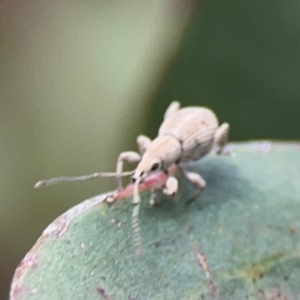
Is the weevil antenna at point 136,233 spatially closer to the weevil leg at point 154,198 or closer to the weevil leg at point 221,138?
the weevil leg at point 154,198

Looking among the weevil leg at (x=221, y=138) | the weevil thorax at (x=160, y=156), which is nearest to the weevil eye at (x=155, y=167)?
the weevil thorax at (x=160, y=156)

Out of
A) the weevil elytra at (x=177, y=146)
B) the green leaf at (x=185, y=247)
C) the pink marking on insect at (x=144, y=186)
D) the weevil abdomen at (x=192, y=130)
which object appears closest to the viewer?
the green leaf at (x=185, y=247)

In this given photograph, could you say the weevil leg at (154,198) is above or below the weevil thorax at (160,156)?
above

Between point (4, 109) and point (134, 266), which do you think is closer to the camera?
point (134, 266)

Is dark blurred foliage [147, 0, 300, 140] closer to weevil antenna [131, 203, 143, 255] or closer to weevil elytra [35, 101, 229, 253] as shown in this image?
weevil elytra [35, 101, 229, 253]

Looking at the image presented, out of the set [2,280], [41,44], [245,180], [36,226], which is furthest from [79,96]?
[245,180]

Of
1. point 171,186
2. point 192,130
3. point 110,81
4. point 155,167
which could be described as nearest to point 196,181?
point 171,186

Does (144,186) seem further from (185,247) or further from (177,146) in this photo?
(177,146)

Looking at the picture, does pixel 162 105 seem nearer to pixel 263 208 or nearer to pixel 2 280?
pixel 263 208
